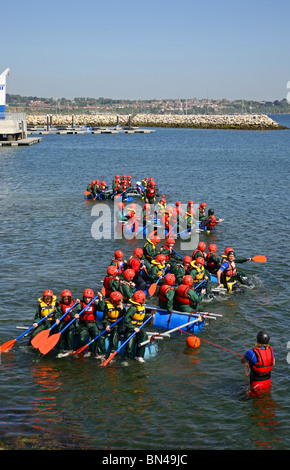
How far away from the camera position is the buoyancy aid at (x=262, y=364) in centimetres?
1317

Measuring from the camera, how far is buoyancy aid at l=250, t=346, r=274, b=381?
13.2 meters

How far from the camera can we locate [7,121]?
87.7m

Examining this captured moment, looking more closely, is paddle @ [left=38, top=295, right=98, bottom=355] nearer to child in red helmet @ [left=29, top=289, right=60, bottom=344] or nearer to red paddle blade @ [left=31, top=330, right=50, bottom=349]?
red paddle blade @ [left=31, top=330, right=50, bottom=349]

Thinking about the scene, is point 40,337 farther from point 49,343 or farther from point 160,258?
point 160,258

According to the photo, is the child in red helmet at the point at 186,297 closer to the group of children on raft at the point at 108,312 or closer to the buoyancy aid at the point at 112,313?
the group of children on raft at the point at 108,312

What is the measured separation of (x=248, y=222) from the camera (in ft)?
119

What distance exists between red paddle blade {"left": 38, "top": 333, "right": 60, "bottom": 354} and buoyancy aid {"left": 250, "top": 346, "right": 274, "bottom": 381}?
5976 millimetres

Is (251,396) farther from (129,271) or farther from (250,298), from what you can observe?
(250,298)

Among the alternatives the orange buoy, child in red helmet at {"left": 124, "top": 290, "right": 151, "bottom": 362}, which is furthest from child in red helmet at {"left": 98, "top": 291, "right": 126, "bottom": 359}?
the orange buoy

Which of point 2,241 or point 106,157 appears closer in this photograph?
point 2,241

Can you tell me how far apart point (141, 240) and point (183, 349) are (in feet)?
45.9

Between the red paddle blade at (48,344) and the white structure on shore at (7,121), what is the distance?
2987 inches

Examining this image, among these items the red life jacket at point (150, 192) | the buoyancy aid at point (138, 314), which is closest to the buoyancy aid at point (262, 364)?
the buoyancy aid at point (138, 314)
